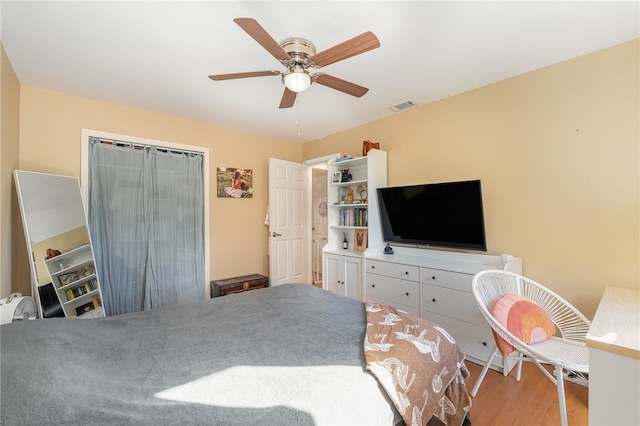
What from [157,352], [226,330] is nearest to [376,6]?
[226,330]

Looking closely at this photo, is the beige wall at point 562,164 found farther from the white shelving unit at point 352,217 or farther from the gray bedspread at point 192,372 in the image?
the gray bedspread at point 192,372

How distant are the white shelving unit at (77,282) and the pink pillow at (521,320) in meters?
3.40

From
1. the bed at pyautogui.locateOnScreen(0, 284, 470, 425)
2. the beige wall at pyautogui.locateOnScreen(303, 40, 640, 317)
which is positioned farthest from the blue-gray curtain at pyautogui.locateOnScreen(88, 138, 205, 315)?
the beige wall at pyautogui.locateOnScreen(303, 40, 640, 317)

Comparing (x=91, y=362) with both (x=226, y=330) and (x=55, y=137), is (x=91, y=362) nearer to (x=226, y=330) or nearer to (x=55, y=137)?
(x=226, y=330)

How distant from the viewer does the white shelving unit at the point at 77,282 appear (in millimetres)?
2426

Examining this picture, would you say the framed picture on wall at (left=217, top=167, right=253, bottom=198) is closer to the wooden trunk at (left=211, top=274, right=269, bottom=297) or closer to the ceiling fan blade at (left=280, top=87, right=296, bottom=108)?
the wooden trunk at (left=211, top=274, right=269, bottom=297)

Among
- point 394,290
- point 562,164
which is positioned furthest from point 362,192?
point 562,164

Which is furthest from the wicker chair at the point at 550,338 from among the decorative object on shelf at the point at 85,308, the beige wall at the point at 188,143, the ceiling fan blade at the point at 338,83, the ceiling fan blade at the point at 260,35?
the decorative object on shelf at the point at 85,308

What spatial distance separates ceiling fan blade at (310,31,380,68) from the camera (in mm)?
1429

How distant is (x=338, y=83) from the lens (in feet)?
6.45

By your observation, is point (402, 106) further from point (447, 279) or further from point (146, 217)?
point (146, 217)

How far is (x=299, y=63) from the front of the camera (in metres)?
1.75

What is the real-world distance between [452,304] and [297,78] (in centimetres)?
225

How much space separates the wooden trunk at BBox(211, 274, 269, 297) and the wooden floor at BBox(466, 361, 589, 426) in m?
2.63
